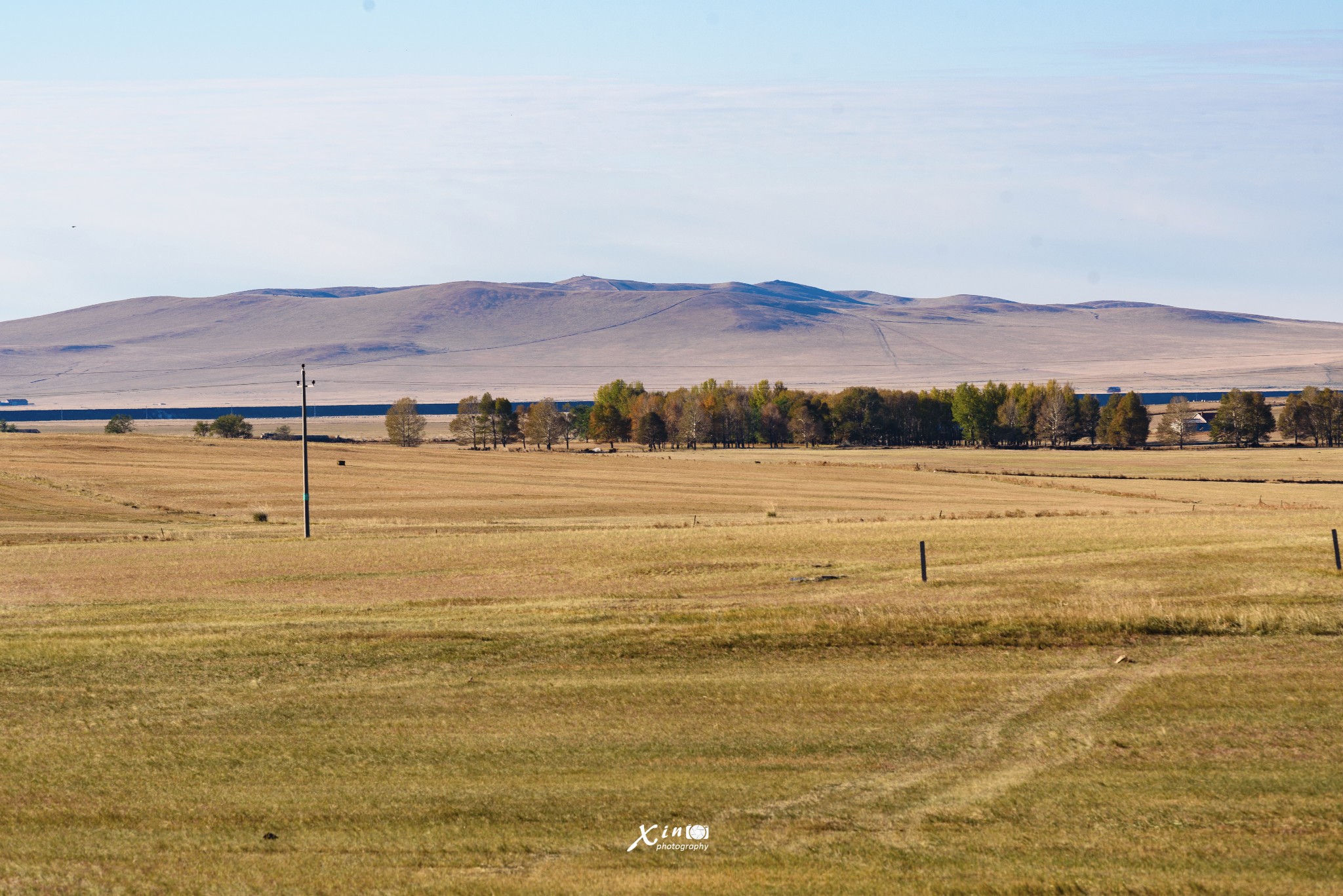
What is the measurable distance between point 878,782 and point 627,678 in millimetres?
6367

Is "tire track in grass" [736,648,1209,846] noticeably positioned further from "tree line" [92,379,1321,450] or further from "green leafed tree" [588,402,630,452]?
"green leafed tree" [588,402,630,452]

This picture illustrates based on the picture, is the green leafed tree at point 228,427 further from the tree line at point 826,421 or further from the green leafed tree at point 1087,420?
the green leafed tree at point 1087,420

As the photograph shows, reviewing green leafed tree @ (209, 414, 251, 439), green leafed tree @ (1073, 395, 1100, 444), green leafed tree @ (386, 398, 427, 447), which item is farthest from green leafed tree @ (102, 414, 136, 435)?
green leafed tree @ (1073, 395, 1100, 444)

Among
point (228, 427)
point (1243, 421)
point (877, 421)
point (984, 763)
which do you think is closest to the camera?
point (984, 763)

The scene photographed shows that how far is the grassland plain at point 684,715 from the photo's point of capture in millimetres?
12453

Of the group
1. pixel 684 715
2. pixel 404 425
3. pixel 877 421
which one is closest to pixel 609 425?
pixel 404 425

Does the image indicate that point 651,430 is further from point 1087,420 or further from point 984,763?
point 984,763

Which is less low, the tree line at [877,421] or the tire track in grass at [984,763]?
the tree line at [877,421]

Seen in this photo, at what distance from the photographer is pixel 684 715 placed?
17.9 meters

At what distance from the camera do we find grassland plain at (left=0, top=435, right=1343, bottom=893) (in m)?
12.5

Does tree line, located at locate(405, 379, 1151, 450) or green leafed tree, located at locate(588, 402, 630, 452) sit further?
green leafed tree, located at locate(588, 402, 630, 452)

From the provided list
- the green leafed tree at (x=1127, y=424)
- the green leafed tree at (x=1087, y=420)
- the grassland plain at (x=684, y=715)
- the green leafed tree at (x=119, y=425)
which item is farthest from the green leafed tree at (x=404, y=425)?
the grassland plain at (x=684, y=715)

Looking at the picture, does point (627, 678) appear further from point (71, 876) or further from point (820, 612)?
point (71, 876)

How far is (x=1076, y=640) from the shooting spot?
22.9 meters
